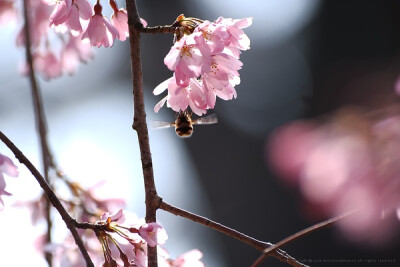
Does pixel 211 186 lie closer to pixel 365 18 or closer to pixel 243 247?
pixel 243 247

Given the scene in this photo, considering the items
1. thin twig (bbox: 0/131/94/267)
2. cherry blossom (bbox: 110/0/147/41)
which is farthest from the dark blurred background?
thin twig (bbox: 0/131/94/267)

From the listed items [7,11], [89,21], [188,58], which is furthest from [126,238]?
[7,11]

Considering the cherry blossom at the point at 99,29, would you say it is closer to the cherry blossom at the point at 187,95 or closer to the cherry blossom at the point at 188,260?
the cherry blossom at the point at 187,95

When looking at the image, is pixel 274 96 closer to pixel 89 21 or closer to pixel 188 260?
pixel 188 260

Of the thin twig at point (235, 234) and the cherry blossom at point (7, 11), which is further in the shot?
the cherry blossom at point (7, 11)

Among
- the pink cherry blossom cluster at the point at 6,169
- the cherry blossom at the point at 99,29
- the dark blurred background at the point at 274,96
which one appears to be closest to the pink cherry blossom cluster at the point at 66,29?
the cherry blossom at the point at 99,29

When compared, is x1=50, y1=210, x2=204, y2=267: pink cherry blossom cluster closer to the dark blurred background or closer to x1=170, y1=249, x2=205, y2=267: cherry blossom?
x1=170, y1=249, x2=205, y2=267: cherry blossom
